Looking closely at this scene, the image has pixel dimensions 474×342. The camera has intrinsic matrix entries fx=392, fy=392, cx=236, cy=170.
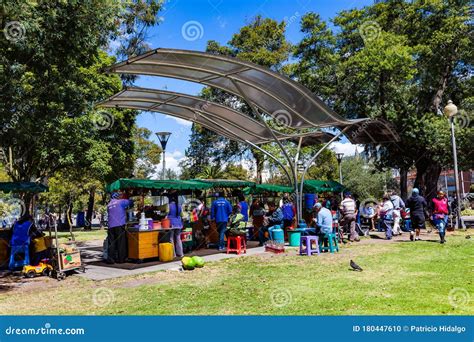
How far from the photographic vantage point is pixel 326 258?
1073 centimetres

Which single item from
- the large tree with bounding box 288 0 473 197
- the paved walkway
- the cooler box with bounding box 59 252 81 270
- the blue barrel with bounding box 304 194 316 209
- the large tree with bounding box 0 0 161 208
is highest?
the large tree with bounding box 288 0 473 197

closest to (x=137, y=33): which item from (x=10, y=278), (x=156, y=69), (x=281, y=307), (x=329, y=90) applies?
(x=329, y=90)

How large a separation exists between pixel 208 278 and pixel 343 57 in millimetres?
18532

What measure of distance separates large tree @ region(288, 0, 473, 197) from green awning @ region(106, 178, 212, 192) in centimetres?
1180

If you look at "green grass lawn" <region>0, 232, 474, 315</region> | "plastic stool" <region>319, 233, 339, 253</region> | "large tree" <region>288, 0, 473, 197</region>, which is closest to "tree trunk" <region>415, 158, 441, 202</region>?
"large tree" <region>288, 0, 473, 197</region>

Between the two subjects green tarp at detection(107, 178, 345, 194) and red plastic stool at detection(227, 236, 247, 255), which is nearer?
green tarp at detection(107, 178, 345, 194)

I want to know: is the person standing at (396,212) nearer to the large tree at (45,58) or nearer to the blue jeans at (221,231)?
the blue jeans at (221,231)

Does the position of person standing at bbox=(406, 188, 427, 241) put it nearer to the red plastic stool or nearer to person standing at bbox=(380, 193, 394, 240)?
person standing at bbox=(380, 193, 394, 240)

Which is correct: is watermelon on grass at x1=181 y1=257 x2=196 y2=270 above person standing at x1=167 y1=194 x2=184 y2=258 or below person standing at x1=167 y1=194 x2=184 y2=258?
below

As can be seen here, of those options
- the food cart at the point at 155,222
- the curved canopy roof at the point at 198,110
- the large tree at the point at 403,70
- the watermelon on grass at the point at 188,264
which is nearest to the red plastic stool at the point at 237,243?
the food cart at the point at 155,222

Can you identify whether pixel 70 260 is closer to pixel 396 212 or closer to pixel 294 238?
pixel 294 238

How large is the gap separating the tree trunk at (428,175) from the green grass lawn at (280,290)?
476 inches

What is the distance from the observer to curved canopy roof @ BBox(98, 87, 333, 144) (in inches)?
554

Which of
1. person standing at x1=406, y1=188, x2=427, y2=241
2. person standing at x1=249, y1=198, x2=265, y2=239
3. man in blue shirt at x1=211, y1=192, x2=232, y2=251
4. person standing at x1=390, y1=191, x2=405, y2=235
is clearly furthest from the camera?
person standing at x1=249, y1=198, x2=265, y2=239
